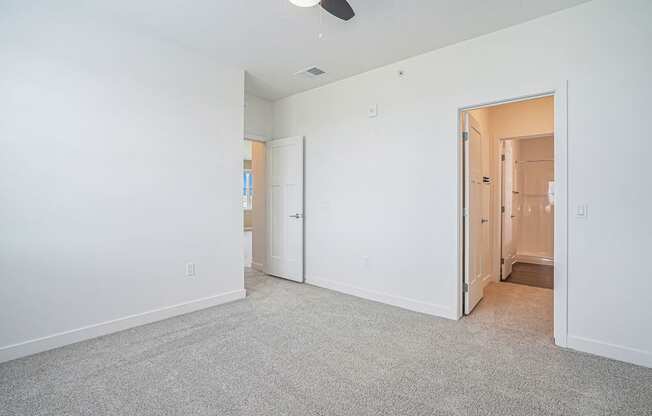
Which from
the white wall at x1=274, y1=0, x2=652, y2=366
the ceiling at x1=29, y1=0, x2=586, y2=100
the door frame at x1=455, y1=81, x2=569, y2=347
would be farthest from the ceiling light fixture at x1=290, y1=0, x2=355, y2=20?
the door frame at x1=455, y1=81, x2=569, y2=347

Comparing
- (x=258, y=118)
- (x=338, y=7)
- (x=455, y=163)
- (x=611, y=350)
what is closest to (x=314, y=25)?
(x=338, y=7)

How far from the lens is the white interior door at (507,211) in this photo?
191 inches

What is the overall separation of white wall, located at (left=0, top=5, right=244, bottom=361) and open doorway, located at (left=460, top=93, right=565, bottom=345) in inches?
108

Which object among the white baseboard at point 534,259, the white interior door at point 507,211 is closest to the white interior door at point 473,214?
the white interior door at point 507,211

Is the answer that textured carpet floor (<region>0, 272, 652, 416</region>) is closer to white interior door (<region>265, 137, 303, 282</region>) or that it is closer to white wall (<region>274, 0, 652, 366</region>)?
white wall (<region>274, 0, 652, 366</region>)

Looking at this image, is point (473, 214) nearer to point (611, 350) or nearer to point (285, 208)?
point (611, 350)

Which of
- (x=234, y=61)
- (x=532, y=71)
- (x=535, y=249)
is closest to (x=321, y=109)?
(x=234, y=61)

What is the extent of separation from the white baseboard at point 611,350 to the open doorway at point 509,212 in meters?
0.09

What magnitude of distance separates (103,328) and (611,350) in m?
4.13

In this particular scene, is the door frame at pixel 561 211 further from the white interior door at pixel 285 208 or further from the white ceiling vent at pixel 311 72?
the white interior door at pixel 285 208

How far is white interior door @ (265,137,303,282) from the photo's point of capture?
15.0ft

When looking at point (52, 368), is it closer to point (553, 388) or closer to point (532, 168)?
point (553, 388)

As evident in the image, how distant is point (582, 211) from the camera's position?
2.50 metres

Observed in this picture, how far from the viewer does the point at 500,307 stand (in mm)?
3531
